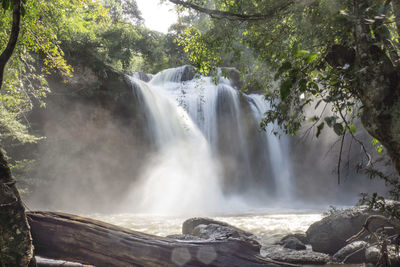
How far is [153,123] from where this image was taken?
16.2 m

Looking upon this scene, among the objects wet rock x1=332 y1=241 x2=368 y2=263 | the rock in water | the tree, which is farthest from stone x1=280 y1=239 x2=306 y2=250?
the tree

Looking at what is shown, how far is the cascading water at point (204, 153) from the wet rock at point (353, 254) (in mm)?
9249

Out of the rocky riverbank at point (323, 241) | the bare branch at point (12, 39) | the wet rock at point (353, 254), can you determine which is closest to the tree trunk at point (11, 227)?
the bare branch at point (12, 39)

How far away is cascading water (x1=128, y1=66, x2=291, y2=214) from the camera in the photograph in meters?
16.1

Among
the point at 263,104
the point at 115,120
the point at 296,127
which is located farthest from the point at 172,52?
the point at 296,127

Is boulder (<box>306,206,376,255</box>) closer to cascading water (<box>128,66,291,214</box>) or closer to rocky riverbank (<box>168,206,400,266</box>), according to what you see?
rocky riverbank (<box>168,206,400,266</box>)

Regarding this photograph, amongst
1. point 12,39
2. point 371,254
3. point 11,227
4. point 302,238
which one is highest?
point 12,39

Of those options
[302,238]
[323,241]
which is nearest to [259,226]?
[302,238]

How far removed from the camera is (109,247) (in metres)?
3.13

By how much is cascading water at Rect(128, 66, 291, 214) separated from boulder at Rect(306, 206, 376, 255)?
8.41 m

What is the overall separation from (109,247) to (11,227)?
1.06m

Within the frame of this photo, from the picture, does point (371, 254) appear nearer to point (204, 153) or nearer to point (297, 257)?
point (297, 257)

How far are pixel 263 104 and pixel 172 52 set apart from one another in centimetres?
978

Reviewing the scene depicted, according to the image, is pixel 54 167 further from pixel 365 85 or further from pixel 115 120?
pixel 365 85
